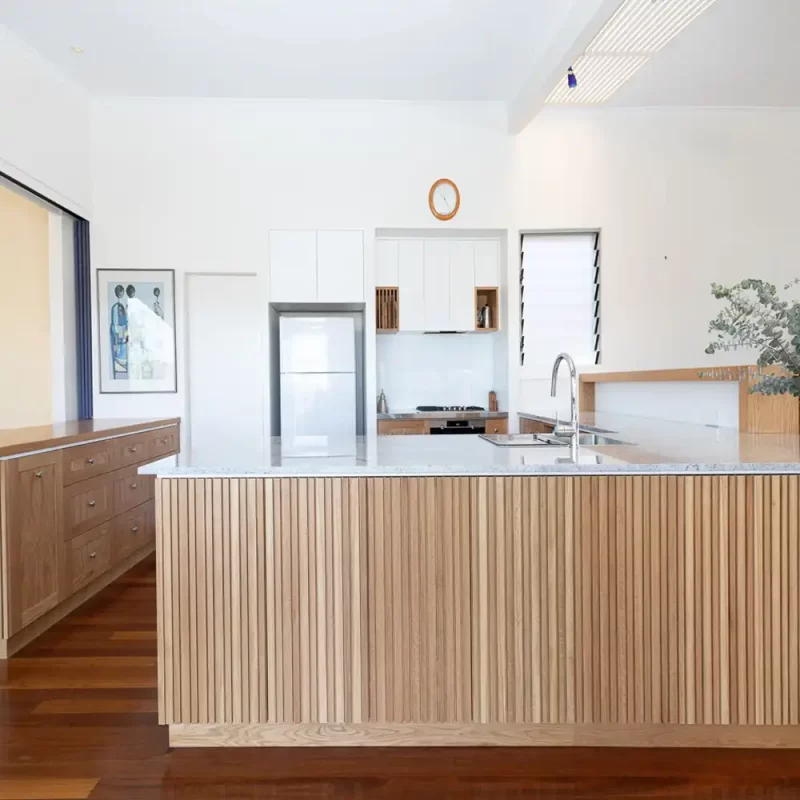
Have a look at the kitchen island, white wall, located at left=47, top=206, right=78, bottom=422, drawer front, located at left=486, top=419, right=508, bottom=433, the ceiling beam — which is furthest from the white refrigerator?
the kitchen island

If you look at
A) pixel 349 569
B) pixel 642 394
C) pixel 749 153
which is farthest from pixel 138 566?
pixel 749 153

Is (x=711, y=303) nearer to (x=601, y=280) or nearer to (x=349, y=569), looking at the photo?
(x=601, y=280)

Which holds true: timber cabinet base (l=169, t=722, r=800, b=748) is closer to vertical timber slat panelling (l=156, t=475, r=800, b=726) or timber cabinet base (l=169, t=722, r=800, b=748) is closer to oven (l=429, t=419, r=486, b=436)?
vertical timber slat panelling (l=156, t=475, r=800, b=726)

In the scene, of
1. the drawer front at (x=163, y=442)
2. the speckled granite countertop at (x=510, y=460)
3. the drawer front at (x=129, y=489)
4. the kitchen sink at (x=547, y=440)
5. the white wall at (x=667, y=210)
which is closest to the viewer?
the speckled granite countertop at (x=510, y=460)

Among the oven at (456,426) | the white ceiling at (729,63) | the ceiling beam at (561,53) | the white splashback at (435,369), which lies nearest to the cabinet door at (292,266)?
the white splashback at (435,369)

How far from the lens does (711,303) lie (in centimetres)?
535

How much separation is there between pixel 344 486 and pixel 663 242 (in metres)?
4.51

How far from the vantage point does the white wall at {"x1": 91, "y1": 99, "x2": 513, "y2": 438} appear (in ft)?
16.5

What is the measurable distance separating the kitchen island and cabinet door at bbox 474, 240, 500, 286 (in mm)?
3707

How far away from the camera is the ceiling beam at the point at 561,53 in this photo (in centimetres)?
345

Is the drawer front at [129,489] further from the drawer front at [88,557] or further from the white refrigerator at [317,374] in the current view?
the white refrigerator at [317,374]

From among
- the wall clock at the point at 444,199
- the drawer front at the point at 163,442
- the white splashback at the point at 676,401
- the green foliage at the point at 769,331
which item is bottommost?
the drawer front at the point at 163,442

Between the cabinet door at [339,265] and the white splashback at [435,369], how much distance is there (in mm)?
665

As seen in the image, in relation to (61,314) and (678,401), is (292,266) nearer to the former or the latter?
(61,314)
